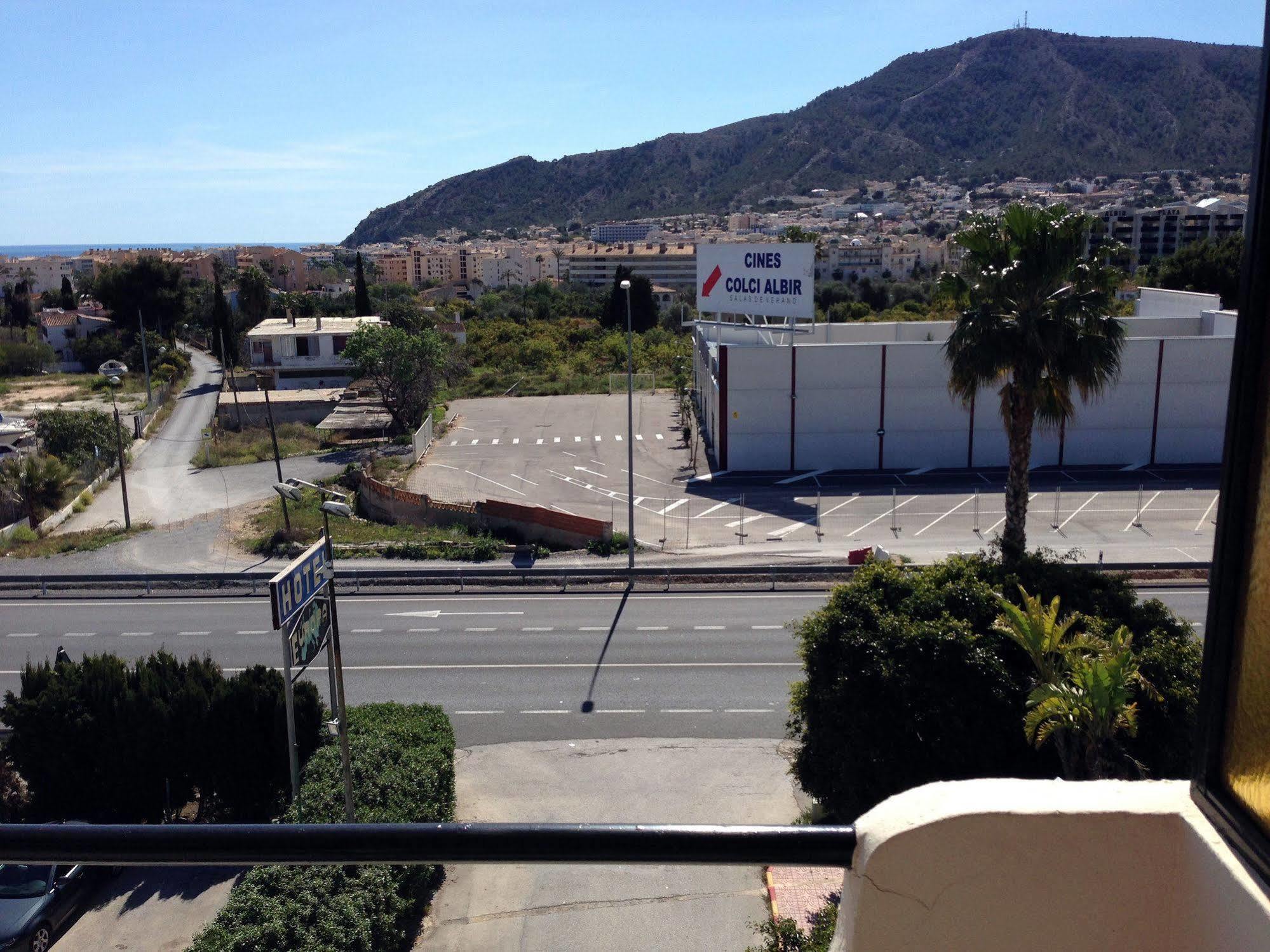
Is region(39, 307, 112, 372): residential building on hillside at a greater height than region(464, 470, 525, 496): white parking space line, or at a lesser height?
greater

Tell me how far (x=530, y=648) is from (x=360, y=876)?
12.0 meters

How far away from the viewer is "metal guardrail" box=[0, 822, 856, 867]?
1.71 metres

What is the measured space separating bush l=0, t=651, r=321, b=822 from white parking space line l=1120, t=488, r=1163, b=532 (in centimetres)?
2598

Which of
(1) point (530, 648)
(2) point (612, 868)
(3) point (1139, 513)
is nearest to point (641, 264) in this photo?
(3) point (1139, 513)

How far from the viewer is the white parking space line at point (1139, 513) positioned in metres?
31.8

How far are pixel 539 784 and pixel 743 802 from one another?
327 cm

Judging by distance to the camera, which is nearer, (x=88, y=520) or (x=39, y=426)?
(x=88, y=520)

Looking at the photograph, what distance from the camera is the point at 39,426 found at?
50406 millimetres

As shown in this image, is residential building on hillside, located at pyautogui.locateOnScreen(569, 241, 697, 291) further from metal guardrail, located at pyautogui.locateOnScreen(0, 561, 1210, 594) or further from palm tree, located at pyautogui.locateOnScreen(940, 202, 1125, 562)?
palm tree, located at pyautogui.locateOnScreen(940, 202, 1125, 562)

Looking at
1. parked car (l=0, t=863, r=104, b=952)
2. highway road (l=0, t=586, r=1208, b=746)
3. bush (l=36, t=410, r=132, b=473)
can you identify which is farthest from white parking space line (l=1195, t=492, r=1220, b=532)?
bush (l=36, t=410, r=132, b=473)

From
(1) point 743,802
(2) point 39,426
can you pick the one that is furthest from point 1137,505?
(2) point 39,426

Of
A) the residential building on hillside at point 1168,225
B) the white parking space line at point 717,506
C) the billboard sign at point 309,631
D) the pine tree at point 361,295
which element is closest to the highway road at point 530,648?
the billboard sign at point 309,631

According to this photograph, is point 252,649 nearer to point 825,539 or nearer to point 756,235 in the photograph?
point 825,539

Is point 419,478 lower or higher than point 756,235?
lower
